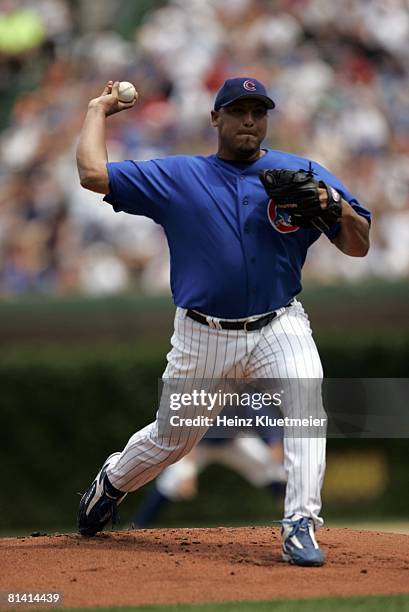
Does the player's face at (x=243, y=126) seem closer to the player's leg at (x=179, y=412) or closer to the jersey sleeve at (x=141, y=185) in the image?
the jersey sleeve at (x=141, y=185)

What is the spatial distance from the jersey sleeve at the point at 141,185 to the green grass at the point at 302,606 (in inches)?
63.4

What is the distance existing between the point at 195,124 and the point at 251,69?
3.43 ft

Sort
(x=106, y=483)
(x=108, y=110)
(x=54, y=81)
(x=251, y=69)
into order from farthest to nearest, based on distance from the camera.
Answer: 1. (x=54, y=81)
2. (x=251, y=69)
3. (x=106, y=483)
4. (x=108, y=110)

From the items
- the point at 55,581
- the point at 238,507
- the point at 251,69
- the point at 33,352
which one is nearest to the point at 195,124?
the point at 251,69

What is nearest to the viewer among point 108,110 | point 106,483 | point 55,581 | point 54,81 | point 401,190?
point 55,581

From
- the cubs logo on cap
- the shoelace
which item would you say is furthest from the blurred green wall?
the cubs logo on cap

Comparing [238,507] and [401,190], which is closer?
[238,507]

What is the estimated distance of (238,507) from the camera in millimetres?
9445

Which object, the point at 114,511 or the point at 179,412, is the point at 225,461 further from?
the point at 179,412

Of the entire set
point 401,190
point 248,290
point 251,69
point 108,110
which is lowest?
point 248,290

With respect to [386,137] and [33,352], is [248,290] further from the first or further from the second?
[386,137]

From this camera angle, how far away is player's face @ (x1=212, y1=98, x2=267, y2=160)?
4.84 metres

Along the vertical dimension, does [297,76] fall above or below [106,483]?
above

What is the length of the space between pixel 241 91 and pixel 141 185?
0.55 metres
